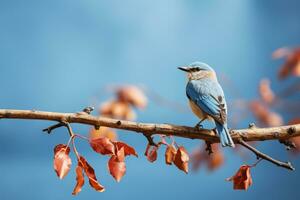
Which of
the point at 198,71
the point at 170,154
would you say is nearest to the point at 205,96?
the point at 198,71

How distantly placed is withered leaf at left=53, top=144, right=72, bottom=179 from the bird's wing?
0.61 m

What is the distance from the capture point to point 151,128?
99 cm

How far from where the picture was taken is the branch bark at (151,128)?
962 millimetres

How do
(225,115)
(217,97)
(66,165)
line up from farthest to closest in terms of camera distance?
(217,97) → (225,115) → (66,165)

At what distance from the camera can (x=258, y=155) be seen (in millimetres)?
1003

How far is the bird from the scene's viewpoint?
1.50 meters

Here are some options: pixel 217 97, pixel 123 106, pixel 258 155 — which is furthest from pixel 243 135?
pixel 123 106

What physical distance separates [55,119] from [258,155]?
Answer: 0.45 meters

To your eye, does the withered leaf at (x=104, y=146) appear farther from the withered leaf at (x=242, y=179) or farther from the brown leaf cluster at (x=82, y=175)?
the withered leaf at (x=242, y=179)

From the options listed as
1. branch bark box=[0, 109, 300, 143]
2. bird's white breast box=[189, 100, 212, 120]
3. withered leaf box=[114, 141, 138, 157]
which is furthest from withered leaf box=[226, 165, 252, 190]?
bird's white breast box=[189, 100, 212, 120]

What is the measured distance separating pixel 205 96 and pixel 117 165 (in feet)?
2.49

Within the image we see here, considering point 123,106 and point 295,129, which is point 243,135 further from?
point 123,106

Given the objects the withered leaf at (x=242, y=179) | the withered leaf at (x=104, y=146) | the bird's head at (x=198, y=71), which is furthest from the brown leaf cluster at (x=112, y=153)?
the bird's head at (x=198, y=71)

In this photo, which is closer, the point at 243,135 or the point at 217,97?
the point at 243,135
